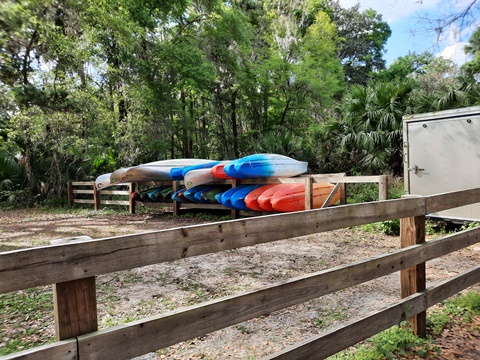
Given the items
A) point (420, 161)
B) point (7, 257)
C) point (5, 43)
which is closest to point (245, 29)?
point (420, 161)

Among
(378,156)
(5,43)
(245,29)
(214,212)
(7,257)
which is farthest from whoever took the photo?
(245,29)

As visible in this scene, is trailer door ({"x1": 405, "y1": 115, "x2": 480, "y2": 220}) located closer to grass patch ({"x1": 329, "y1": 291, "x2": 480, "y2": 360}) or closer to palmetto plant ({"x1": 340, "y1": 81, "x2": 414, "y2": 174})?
grass patch ({"x1": 329, "y1": 291, "x2": 480, "y2": 360})

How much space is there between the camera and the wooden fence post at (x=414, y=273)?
2.81 m

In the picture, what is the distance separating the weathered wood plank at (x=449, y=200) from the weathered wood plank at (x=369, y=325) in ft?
2.05

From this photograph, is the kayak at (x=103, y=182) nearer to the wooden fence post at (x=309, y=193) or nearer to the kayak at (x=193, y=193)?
the kayak at (x=193, y=193)

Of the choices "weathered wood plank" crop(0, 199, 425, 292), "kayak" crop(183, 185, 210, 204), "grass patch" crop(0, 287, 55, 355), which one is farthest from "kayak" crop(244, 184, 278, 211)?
"weathered wood plank" crop(0, 199, 425, 292)

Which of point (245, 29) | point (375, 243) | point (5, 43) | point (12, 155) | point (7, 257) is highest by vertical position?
point (245, 29)

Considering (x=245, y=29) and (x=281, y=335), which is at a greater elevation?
(x=245, y=29)

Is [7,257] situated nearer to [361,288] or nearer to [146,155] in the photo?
[361,288]

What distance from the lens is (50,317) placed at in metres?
3.61

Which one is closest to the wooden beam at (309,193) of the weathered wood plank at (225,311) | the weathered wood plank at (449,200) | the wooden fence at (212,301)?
the weathered wood plank at (449,200)

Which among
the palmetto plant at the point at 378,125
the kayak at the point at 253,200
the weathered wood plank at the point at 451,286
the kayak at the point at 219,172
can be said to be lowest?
the weathered wood plank at the point at 451,286

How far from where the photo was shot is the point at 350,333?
227 centimetres

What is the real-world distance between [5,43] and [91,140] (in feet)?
36.9
